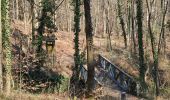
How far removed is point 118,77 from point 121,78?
572mm

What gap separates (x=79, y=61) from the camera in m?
29.0

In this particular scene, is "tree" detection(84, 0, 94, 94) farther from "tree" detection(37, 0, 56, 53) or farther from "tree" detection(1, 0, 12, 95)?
"tree" detection(37, 0, 56, 53)

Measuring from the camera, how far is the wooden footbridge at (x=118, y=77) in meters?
25.8

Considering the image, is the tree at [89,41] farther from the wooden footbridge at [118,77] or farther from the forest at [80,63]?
the wooden footbridge at [118,77]

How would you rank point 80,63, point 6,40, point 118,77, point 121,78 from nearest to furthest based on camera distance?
1. point 6,40
2. point 121,78
3. point 118,77
4. point 80,63

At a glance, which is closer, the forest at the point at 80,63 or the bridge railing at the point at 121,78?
the forest at the point at 80,63

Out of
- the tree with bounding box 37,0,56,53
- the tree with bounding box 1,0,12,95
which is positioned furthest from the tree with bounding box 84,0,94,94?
the tree with bounding box 37,0,56,53

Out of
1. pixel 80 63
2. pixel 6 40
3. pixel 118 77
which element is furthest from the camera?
pixel 80 63

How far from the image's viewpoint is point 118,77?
28.0 metres

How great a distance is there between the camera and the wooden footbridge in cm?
2577

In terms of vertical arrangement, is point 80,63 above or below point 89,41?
Result: below

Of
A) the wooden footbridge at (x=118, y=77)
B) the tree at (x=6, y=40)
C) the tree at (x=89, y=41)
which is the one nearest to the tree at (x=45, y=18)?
the wooden footbridge at (x=118, y=77)

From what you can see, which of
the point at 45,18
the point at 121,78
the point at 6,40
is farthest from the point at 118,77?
the point at 6,40

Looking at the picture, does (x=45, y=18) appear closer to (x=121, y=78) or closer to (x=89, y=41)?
(x=121, y=78)
